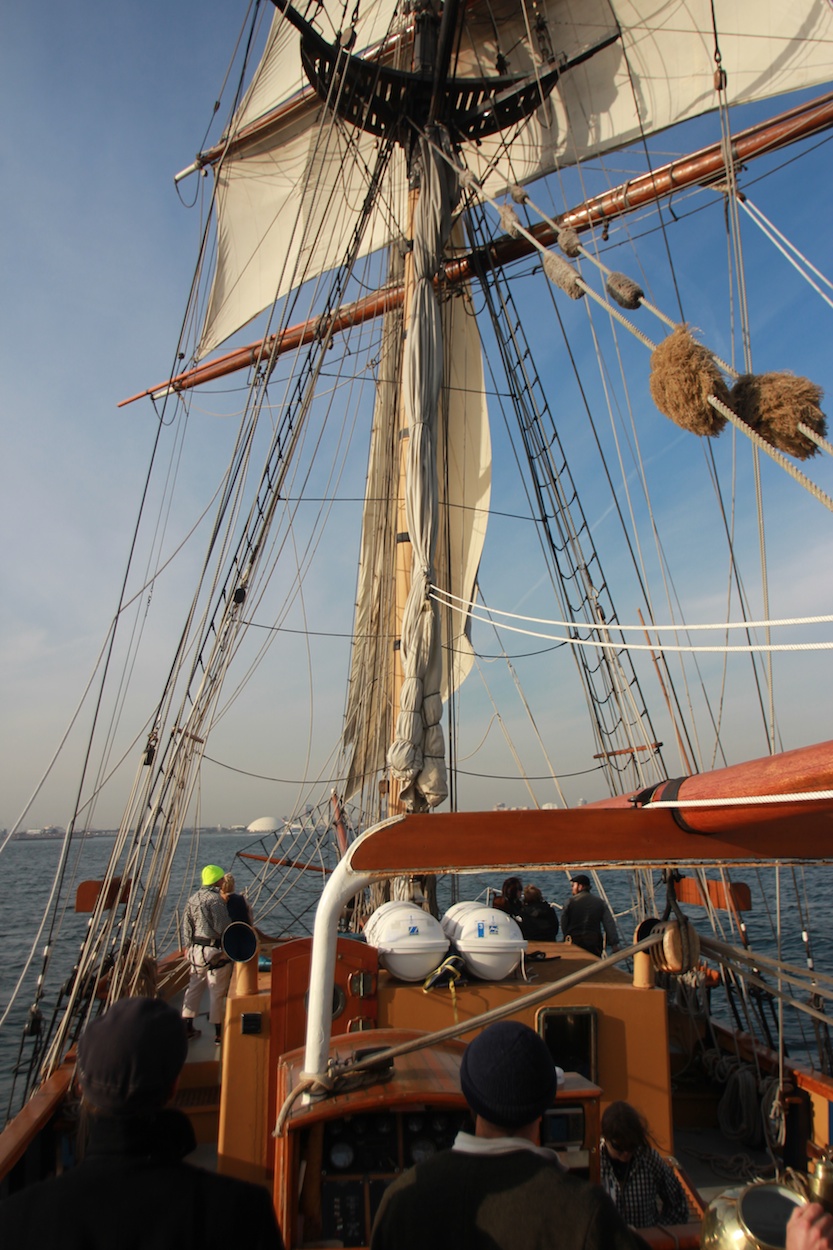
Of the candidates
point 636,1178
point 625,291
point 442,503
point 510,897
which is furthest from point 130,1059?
point 442,503

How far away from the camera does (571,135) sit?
16.5m

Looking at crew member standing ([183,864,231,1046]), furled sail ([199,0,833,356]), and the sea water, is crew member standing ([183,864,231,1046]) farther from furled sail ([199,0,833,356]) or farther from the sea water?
furled sail ([199,0,833,356])

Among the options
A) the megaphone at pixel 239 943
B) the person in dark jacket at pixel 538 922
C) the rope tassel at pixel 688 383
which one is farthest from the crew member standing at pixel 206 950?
the rope tassel at pixel 688 383

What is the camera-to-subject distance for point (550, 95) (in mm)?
15789

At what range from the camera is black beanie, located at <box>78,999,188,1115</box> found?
4.97 feet

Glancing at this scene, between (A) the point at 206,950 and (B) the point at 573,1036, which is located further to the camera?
(A) the point at 206,950

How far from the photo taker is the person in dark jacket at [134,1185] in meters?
1.40

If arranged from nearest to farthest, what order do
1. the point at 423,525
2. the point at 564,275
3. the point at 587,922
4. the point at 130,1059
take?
1. the point at 130,1059
2. the point at 564,275
3. the point at 587,922
4. the point at 423,525

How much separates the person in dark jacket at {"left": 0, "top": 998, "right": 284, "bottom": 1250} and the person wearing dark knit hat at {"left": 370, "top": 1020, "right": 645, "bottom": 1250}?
0.96 feet

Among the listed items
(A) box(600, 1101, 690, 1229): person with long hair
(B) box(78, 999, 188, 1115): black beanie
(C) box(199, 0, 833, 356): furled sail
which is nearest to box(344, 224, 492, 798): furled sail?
(C) box(199, 0, 833, 356): furled sail

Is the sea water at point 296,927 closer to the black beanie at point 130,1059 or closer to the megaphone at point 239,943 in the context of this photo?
the megaphone at point 239,943

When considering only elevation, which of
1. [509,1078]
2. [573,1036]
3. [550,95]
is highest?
[550,95]

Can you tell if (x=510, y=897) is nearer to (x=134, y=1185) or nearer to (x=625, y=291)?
(x=625, y=291)

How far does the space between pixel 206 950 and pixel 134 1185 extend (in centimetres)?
511
